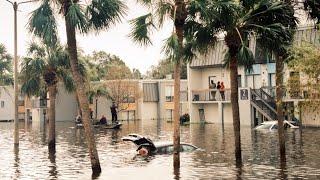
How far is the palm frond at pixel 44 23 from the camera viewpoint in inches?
790

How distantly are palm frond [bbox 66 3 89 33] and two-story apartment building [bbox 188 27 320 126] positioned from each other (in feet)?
93.4

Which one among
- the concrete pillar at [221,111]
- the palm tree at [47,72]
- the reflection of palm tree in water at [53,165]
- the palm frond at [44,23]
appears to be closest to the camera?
the palm frond at [44,23]

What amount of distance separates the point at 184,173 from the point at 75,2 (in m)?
7.03

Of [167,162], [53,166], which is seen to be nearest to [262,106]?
[167,162]

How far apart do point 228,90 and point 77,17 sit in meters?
38.8

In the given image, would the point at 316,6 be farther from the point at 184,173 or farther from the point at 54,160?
the point at 54,160

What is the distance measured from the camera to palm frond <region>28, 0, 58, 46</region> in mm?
20062

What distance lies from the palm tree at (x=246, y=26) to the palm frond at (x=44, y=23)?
5.20 m

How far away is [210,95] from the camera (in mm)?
59188

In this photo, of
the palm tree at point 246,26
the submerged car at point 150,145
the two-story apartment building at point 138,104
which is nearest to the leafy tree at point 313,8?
the palm tree at point 246,26

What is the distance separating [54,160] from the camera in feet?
87.5

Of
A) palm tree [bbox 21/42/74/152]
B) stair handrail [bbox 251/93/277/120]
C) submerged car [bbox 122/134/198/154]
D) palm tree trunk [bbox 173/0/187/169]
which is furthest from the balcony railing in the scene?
palm tree trunk [bbox 173/0/187/169]

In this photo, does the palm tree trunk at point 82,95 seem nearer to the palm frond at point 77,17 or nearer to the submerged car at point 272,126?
the palm frond at point 77,17

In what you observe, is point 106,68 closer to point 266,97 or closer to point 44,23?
point 266,97
